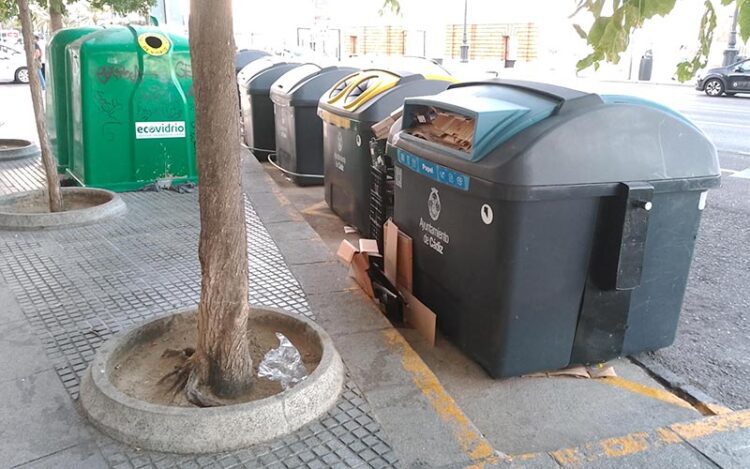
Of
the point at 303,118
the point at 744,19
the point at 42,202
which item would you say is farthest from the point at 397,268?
the point at 42,202

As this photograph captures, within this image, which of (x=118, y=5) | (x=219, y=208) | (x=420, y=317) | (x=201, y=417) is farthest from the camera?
(x=118, y=5)

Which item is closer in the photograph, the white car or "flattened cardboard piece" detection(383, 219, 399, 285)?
"flattened cardboard piece" detection(383, 219, 399, 285)

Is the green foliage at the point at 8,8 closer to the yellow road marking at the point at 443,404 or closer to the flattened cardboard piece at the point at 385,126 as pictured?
the flattened cardboard piece at the point at 385,126

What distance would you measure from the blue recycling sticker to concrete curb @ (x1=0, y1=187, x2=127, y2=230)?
3179 millimetres

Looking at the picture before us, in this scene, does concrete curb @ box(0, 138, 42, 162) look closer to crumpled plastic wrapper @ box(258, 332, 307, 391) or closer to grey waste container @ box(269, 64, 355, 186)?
grey waste container @ box(269, 64, 355, 186)

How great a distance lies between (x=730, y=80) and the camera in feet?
67.2

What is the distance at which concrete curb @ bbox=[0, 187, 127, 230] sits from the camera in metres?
5.34

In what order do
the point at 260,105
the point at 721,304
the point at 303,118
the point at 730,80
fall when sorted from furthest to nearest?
the point at 730,80 < the point at 260,105 < the point at 303,118 < the point at 721,304

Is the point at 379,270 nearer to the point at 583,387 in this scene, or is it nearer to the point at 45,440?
the point at 583,387

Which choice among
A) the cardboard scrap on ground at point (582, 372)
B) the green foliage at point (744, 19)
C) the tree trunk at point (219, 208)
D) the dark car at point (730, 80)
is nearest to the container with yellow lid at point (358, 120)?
the cardboard scrap on ground at point (582, 372)

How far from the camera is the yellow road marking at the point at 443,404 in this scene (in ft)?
8.38

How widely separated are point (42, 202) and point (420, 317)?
4.23 m

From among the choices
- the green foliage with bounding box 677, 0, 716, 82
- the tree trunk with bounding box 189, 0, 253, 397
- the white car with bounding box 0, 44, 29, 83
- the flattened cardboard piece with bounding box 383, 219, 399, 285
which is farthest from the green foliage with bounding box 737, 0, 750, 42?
the white car with bounding box 0, 44, 29, 83

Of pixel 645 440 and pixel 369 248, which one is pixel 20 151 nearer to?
pixel 369 248
